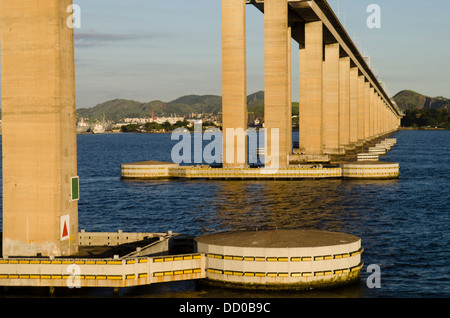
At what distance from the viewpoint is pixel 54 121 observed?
3775 centimetres

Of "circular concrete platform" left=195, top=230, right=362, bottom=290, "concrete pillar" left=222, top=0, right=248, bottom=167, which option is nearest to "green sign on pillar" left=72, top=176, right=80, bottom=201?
"circular concrete platform" left=195, top=230, right=362, bottom=290

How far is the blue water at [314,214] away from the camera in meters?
38.4

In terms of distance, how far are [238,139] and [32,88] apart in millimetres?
62271

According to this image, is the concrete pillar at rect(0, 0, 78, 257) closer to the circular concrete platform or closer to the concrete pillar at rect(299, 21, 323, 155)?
the circular concrete platform

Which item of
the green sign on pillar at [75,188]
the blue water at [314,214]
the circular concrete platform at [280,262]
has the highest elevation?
the green sign on pillar at [75,188]

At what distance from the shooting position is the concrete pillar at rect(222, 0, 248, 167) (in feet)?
319

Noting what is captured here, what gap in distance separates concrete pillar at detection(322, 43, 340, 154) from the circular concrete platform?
4792 inches

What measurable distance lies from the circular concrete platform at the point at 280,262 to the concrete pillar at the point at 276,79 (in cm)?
6985

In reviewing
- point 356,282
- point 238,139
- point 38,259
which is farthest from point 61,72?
point 238,139

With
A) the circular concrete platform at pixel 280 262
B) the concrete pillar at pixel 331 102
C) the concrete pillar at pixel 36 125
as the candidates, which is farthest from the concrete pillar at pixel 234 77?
the circular concrete platform at pixel 280 262

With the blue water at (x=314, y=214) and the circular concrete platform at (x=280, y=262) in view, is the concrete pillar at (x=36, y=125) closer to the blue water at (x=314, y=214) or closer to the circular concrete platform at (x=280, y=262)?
the blue water at (x=314, y=214)

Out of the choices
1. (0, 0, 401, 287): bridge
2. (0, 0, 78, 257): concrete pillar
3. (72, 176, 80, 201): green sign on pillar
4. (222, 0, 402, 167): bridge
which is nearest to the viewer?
(0, 0, 401, 287): bridge

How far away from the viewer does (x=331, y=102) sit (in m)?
158

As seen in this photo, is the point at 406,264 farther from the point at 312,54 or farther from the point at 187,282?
the point at 312,54
